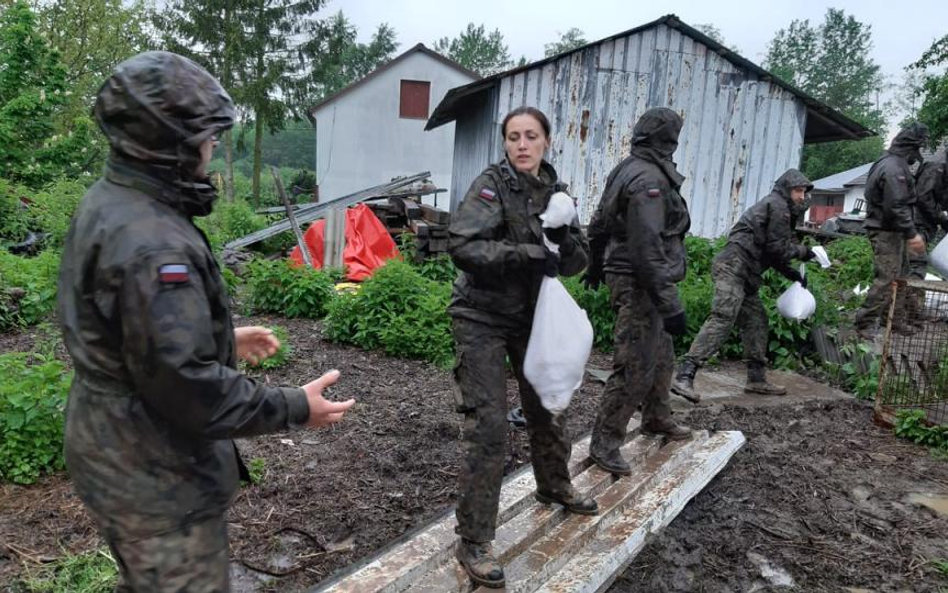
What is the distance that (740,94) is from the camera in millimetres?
10562

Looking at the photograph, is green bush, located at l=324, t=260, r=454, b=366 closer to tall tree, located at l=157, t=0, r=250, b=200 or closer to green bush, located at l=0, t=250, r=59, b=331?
green bush, located at l=0, t=250, r=59, b=331

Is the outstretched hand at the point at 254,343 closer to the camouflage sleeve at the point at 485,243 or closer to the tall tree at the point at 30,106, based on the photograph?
the camouflage sleeve at the point at 485,243

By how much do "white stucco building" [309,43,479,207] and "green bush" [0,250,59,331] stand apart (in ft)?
65.6

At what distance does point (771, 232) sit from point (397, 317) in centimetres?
373

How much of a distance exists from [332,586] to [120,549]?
133cm

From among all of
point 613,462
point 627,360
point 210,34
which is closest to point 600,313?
point 627,360

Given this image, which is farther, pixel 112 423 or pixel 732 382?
pixel 732 382

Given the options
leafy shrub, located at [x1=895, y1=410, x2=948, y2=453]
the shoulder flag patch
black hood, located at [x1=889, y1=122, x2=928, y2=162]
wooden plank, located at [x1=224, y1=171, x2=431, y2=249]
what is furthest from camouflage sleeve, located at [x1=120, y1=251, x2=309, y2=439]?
wooden plank, located at [x1=224, y1=171, x2=431, y2=249]

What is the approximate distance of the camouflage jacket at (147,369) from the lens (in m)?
1.58

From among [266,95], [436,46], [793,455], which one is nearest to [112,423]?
[793,455]

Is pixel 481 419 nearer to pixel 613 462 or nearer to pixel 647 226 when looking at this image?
pixel 613 462

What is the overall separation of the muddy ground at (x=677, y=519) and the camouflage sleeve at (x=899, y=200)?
2.70 meters

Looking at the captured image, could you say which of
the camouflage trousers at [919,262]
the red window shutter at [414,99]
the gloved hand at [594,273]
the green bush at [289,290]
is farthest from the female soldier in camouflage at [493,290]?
the red window shutter at [414,99]

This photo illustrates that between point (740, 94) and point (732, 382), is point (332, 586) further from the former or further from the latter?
point (740, 94)
